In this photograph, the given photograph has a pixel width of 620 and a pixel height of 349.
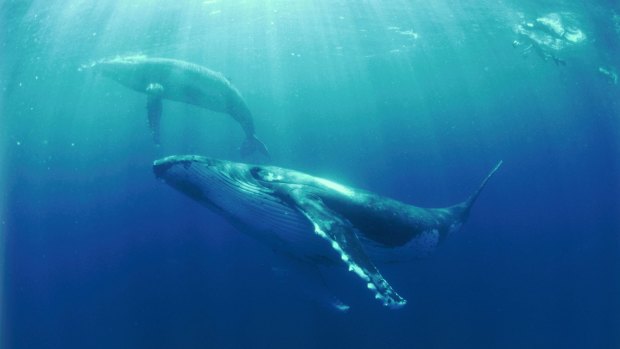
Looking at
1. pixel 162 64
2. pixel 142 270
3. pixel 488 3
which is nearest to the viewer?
pixel 162 64

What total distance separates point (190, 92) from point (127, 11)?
9.71 meters

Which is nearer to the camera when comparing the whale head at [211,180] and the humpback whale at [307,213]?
the humpback whale at [307,213]

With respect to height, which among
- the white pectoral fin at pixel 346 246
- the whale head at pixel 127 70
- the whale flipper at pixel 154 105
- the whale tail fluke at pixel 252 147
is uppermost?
the white pectoral fin at pixel 346 246

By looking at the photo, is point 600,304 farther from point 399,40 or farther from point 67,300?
point 399,40

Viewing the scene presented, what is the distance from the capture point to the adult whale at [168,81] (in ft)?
47.1

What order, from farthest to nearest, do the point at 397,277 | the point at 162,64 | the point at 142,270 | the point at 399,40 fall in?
the point at 399,40
the point at 142,270
the point at 162,64
the point at 397,277

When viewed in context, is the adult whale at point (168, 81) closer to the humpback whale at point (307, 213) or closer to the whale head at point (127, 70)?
the whale head at point (127, 70)

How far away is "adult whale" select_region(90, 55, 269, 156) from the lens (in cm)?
1434

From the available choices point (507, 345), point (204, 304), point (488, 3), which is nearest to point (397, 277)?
point (507, 345)

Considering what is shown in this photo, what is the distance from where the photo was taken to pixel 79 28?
22.0 m

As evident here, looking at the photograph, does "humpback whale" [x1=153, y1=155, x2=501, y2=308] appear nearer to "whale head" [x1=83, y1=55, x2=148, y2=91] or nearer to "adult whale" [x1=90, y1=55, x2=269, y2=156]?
"adult whale" [x1=90, y1=55, x2=269, y2=156]

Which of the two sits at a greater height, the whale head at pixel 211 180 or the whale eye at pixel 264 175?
the whale head at pixel 211 180

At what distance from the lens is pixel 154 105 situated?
14.6 m

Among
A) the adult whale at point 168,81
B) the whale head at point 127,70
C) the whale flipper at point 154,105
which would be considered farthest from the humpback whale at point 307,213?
the whale head at point 127,70
